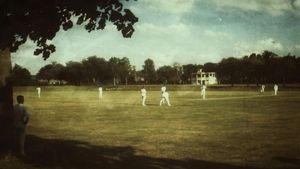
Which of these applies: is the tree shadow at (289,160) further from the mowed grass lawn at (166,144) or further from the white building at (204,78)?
the white building at (204,78)

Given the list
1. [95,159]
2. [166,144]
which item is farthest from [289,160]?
[95,159]

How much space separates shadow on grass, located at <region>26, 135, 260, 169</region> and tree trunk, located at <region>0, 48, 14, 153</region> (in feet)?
2.66

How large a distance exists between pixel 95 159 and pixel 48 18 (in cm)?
484

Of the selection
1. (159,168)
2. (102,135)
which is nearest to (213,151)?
(159,168)

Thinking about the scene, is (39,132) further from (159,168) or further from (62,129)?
(159,168)

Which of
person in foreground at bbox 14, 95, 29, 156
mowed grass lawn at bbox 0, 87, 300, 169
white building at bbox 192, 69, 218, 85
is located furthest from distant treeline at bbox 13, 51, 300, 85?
person in foreground at bbox 14, 95, 29, 156

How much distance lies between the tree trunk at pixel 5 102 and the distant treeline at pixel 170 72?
3639 inches

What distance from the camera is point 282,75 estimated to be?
4018 inches

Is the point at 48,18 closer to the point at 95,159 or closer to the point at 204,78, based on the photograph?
the point at 95,159

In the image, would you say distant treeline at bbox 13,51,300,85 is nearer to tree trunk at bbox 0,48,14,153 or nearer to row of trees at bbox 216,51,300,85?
row of trees at bbox 216,51,300,85

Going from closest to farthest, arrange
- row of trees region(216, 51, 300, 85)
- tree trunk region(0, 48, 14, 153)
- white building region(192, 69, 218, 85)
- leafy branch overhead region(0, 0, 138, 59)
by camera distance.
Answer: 1. leafy branch overhead region(0, 0, 138, 59)
2. tree trunk region(0, 48, 14, 153)
3. row of trees region(216, 51, 300, 85)
4. white building region(192, 69, 218, 85)

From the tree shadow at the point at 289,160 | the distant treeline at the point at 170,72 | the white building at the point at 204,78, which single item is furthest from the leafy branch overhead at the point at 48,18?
the white building at the point at 204,78

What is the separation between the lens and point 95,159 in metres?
11.6

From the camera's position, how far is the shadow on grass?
10523mm
